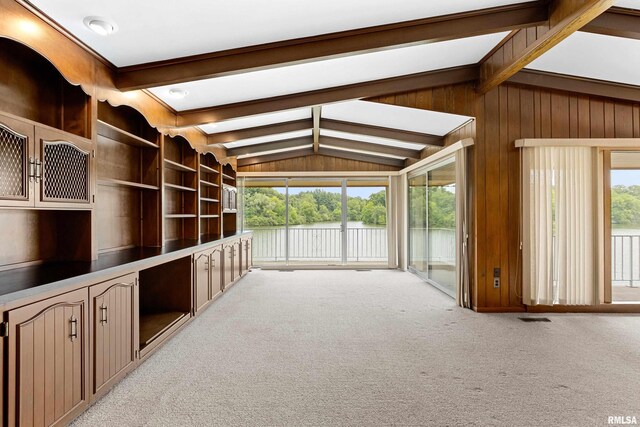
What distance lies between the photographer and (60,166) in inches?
91.7

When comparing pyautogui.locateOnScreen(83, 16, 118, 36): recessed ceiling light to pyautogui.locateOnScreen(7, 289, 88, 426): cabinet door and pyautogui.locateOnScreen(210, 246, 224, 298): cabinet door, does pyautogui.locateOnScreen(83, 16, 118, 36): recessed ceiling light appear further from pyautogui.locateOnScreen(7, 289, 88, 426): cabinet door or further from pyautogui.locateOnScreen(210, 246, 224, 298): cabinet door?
pyautogui.locateOnScreen(210, 246, 224, 298): cabinet door

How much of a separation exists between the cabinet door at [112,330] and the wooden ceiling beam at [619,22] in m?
3.95

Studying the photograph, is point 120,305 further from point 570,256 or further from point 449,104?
point 570,256

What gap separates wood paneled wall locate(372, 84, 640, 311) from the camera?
4.24 meters

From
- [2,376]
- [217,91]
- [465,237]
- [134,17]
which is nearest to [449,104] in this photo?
[465,237]

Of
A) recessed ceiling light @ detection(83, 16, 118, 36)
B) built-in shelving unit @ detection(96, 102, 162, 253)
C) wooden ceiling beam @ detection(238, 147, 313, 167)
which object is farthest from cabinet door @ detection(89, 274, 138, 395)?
wooden ceiling beam @ detection(238, 147, 313, 167)

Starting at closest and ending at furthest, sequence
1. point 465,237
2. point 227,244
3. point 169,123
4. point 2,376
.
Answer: point 2,376, point 169,123, point 465,237, point 227,244

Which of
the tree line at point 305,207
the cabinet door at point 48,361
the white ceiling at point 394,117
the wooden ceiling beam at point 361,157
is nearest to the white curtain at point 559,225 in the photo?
the white ceiling at point 394,117

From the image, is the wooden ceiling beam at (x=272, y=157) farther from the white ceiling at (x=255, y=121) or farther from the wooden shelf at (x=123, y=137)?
the wooden shelf at (x=123, y=137)

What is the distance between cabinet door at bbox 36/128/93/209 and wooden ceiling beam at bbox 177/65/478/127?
1.91 metres

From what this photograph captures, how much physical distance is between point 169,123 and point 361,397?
346cm

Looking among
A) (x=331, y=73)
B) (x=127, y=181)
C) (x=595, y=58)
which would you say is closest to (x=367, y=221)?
(x=331, y=73)

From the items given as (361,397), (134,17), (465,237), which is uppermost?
(134,17)

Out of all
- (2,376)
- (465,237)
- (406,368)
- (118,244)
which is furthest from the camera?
(465,237)
